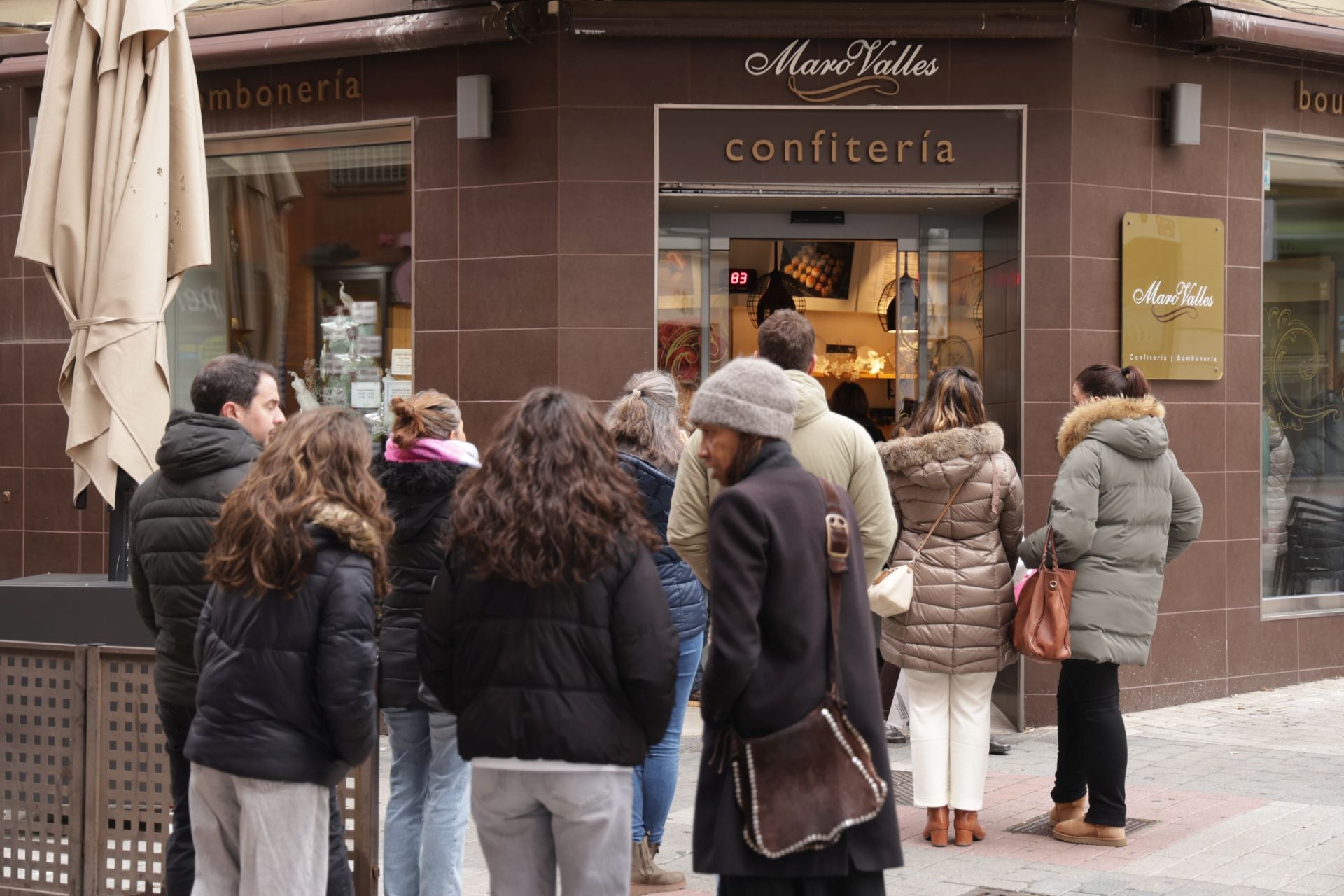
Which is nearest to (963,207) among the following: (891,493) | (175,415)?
(891,493)

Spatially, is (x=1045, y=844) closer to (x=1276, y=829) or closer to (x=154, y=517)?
(x=1276, y=829)

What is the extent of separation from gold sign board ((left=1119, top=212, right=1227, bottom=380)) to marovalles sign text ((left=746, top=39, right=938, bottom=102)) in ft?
5.66

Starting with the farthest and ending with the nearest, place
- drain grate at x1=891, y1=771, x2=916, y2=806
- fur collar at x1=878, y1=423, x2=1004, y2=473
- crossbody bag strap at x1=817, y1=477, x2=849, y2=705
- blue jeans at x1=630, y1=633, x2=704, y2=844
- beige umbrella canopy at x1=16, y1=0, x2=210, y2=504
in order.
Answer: drain grate at x1=891, y1=771, x2=916, y2=806
fur collar at x1=878, y1=423, x2=1004, y2=473
beige umbrella canopy at x1=16, y1=0, x2=210, y2=504
blue jeans at x1=630, y1=633, x2=704, y2=844
crossbody bag strap at x1=817, y1=477, x2=849, y2=705

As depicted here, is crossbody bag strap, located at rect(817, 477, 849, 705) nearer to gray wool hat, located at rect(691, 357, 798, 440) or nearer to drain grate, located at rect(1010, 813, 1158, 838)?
gray wool hat, located at rect(691, 357, 798, 440)

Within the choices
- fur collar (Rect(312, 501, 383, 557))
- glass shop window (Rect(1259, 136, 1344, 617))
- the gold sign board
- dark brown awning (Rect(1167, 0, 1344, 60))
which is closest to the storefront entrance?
the gold sign board

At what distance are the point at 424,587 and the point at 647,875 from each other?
1620mm

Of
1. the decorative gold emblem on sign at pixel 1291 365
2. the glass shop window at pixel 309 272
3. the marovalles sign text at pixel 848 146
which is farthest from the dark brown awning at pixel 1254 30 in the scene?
the glass shop window at pixel 309 272

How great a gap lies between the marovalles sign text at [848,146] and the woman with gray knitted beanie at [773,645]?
5.62 meters

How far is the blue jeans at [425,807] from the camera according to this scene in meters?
4.95

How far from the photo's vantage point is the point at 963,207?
9.64 m

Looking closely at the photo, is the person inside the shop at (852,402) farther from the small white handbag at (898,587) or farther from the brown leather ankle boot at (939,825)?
the brown leather ankle boot at (939,825)

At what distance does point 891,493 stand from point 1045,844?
168 centimetres

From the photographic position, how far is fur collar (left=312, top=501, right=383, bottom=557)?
3.89 meters

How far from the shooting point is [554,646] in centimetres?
367
